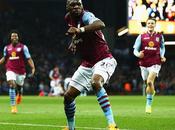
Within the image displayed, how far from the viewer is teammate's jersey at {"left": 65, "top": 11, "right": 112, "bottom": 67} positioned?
1118 cm

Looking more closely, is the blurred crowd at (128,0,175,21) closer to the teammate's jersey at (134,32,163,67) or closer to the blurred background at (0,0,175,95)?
the blurred background at (0,0,175,95)

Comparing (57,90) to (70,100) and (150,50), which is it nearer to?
(150,50)

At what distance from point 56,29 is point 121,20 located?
7.73 m

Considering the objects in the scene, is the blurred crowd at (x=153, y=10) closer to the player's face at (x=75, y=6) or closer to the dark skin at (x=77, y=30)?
the dark skin at (x=77, y=30)

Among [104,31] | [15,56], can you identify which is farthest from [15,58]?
[104,31]

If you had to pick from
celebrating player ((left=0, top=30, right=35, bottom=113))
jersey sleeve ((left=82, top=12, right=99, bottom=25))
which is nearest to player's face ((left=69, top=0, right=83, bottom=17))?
jersey sleeve ((left=82, top=12, right=99, bottom=25))

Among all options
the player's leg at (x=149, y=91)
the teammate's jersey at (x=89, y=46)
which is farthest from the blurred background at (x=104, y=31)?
the teammate's jersey at (x=89, y=46)

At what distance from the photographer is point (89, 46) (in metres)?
11.3

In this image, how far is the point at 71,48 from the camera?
11.1 metres

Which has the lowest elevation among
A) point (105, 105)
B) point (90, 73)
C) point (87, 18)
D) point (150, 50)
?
point (150, 50)

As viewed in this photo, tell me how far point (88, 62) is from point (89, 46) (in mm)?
291

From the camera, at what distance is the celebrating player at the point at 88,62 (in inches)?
433

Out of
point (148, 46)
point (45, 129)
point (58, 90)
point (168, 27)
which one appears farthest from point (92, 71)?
point (58, 90)

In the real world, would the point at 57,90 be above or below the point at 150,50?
below
